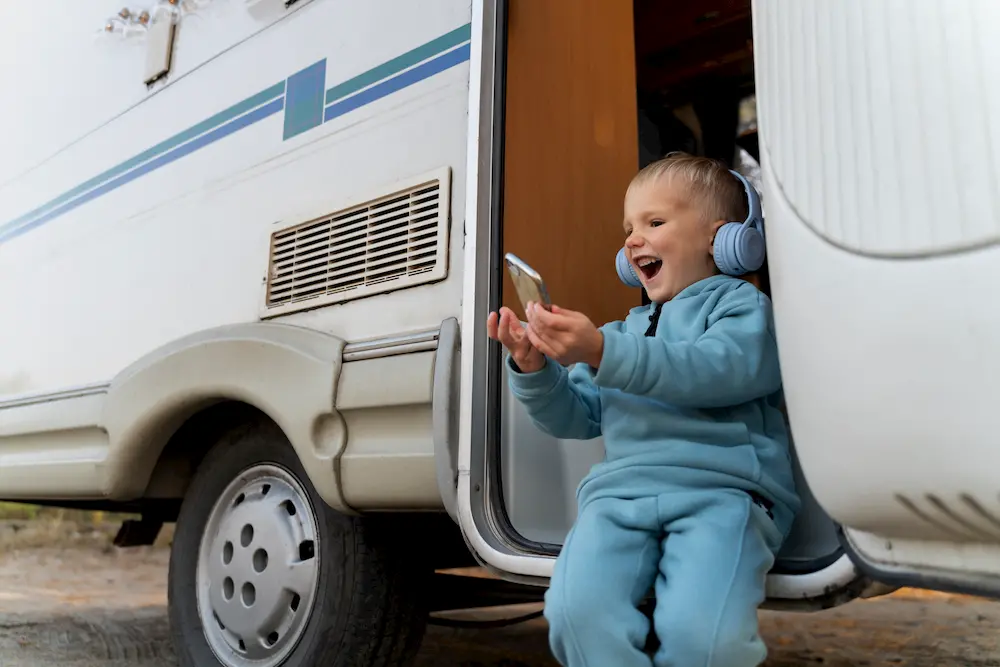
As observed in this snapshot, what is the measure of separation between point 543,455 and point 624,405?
0.37m

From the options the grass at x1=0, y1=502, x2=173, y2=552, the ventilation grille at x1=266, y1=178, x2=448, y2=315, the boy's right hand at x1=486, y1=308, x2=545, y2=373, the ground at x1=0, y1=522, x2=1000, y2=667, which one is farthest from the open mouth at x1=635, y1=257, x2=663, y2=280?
the grass at x1=0, y1=502, x2=173, y2=552

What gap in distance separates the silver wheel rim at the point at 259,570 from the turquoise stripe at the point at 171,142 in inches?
A: 39.7

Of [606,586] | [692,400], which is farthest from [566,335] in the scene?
[606,586]

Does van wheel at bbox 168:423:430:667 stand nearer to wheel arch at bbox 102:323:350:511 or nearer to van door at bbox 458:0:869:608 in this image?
wheel arch at bbox 102:323:350:511

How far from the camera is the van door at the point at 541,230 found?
158 centimetres

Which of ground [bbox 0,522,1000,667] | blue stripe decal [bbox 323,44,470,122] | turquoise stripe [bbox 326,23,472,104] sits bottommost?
ground [bbox 0,522,1000,667]

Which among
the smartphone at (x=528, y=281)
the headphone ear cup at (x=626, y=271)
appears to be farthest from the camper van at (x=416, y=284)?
the smartphone at (x=528, y=281)

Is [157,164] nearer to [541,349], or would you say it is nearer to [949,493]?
[541,349]

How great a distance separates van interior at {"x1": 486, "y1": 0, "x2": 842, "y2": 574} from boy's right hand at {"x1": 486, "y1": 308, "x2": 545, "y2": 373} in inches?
10.8

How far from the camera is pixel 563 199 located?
1963 mm

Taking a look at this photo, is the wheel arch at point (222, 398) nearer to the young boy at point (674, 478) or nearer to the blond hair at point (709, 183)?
the young boy at point (674, 478)

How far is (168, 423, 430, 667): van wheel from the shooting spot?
1.86m

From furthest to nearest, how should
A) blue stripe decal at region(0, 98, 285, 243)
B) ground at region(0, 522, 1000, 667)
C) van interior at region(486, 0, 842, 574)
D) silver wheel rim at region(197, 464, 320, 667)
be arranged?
ground at region(0, 522, 1000, 667) < blue stripe decal at region(0, 98, 285, 243) < silver wheel rim at region(197, 464, 320, 667) < van interior at region(486, 0, 842, 574)

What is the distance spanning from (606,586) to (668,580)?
94 mm
